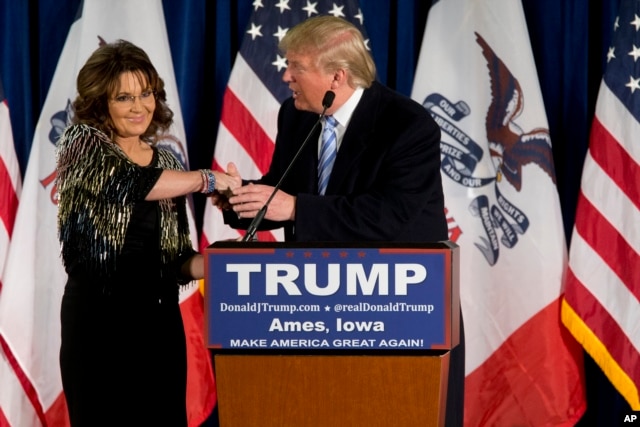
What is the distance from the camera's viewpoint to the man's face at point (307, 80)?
8.78 feet

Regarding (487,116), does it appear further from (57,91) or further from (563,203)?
(57,91)

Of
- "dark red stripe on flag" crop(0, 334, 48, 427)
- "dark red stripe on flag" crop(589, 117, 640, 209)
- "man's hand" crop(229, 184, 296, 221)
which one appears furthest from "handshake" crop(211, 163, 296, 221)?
"dark red stripe on flag" crop(589, 117, 640, 209)

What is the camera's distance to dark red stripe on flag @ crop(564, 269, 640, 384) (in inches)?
154

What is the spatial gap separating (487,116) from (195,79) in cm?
128

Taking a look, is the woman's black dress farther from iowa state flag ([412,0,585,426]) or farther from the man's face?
iowa state flag ([412,0,585,426])

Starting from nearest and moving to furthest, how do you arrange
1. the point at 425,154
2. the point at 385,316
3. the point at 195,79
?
the point at 385,316 → the point at 425,154 → the point at 195,79

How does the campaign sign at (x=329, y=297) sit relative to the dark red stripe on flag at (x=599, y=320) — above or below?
above

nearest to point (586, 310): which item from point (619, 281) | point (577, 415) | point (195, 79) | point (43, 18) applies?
point (619, 281)

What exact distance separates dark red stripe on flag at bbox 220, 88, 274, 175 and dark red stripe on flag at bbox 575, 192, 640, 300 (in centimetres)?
134

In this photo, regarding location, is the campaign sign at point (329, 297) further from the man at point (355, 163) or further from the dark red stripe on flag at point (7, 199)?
the dark red stripe on flag at point (7, 199)

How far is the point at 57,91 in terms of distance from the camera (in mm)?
3977

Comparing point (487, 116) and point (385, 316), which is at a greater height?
point (487, 116)

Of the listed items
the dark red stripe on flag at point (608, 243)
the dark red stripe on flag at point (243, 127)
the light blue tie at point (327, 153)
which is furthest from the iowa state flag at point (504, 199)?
the light blue tie at point (327, 153)

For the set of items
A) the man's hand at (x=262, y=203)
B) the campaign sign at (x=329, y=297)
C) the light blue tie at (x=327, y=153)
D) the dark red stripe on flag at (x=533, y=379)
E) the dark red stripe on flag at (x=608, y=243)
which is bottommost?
the dark red stripe on flag at (x=533, y=379)
